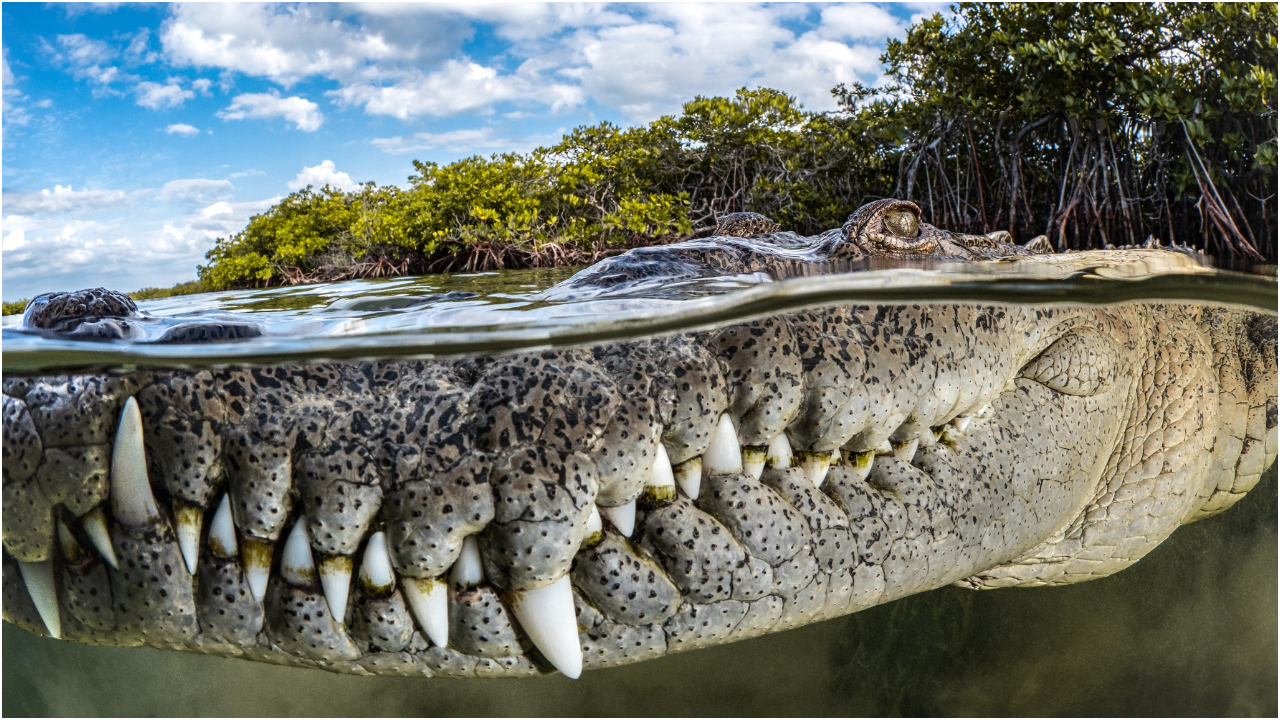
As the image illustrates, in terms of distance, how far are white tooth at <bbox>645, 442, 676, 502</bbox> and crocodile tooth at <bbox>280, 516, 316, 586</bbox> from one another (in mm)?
650

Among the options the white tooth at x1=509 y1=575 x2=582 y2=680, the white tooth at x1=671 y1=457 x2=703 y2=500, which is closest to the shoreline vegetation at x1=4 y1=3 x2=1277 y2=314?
the white tooth at x1=671 y1=457 x2=703 y2=500

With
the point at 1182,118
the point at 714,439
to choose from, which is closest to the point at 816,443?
the point at 714,439

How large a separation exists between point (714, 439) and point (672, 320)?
50cm

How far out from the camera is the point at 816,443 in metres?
1.67

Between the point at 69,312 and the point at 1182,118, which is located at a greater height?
the point at 1182,118

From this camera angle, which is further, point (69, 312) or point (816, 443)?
point (69, 312)

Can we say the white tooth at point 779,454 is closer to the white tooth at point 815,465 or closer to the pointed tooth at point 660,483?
the white tooth at point 815,465

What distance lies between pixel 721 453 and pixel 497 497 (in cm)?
50

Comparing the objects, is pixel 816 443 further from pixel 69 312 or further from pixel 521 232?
pixel 521 232

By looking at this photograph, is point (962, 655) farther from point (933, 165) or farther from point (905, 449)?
point (933, 165)

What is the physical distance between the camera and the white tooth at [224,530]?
1.34 metres

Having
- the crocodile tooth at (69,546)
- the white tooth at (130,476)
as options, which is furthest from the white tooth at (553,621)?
the crocodile tooth at (69,546)

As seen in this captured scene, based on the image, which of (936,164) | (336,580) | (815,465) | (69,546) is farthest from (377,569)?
(936,164)

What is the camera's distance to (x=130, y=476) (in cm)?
133
